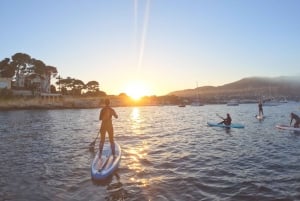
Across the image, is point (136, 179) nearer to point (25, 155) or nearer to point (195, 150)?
point (195, 150)

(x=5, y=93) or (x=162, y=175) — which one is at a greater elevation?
(x=5, y=93)

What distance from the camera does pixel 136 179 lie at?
12.6 m

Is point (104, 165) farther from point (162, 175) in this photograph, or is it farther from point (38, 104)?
point (38, 104)

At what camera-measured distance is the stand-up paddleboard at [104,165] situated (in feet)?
40.8

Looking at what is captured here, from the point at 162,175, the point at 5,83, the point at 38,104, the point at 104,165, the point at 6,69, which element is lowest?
the point at 162,175

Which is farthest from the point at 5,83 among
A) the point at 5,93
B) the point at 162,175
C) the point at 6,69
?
the point at 162,175

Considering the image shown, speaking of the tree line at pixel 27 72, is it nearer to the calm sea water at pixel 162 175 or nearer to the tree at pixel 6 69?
the tree at pixel 6 69

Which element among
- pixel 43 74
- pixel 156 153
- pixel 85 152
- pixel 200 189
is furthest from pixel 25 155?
pixel 43 74

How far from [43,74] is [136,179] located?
109 metres

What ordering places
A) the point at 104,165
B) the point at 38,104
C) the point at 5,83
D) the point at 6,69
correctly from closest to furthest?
the point at 104,165, the point at 5,83, the point at 38,104, the point at 6,69

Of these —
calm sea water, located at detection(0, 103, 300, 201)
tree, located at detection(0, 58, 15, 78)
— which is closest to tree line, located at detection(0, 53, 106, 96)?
tree, located at detection(0, 58, 15, 78)

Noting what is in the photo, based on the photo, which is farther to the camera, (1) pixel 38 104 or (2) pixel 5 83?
(1) pixel 38 104

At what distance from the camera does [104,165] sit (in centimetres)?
1366

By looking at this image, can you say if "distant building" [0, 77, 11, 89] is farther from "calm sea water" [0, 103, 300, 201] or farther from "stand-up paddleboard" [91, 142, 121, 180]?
"stand-up paddleboard" [91, 142, 121, 180]
